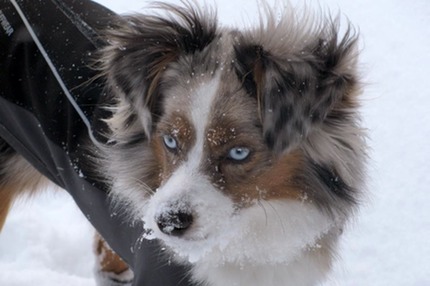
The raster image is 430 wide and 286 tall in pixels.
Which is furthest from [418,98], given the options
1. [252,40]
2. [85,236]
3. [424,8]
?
[252,40]

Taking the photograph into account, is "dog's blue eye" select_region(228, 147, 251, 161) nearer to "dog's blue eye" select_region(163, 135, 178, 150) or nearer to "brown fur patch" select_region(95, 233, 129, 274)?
"dog's blue eye" select_region(163, 135, 178, 150)

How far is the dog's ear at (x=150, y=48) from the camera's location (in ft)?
7.14

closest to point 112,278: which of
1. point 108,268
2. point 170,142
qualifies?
point 108,268

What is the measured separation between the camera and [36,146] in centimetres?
273

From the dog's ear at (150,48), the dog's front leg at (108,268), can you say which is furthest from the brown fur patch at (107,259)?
the dog's ear at (150,48)

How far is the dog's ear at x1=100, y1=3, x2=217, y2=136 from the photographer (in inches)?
85.7

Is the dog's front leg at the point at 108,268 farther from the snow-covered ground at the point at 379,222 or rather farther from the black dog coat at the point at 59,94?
the black dog coat at the point at 59,94

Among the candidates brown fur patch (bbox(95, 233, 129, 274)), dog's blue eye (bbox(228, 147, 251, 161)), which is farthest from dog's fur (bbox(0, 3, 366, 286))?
brown fur patch (bbox(95, 233, 129, 274))

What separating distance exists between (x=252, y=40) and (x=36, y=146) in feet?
3.70

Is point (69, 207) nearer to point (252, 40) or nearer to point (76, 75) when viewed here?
point (76, 75)

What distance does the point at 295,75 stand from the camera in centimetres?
189

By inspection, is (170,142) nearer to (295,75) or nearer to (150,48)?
(150,48)

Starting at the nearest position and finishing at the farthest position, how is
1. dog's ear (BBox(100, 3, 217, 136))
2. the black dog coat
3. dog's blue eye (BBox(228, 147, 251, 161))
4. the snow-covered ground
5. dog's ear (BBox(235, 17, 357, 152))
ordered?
dog's ear (BBox(235, 17, 357, 152)) < dog's blue eye (BBox(228, 147, 251, 161)) < dog's ear (BBox(100, 3, 217, 136)) < the black dog coat < the snow-covered ground

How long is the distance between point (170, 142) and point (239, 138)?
0.23 m
